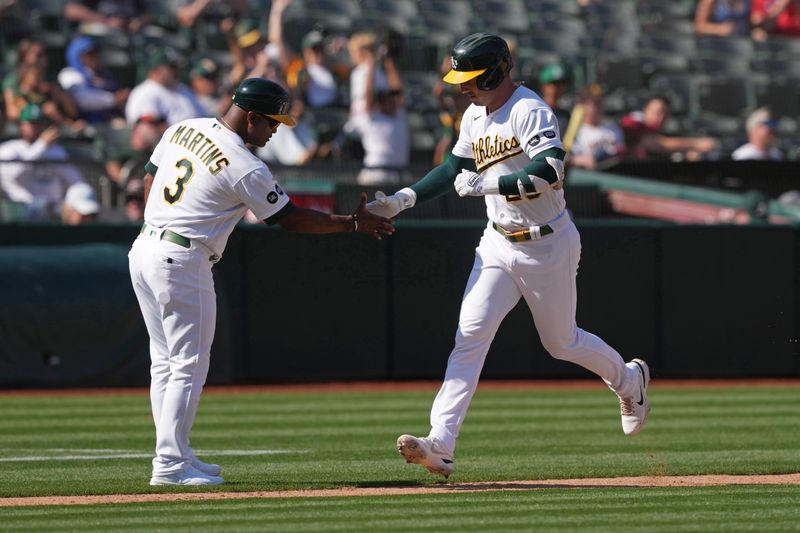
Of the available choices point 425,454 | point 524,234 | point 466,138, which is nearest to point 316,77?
point 466,138

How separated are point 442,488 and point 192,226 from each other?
5.64 feet

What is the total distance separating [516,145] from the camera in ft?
23.5

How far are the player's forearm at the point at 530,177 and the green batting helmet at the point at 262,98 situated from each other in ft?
3.55

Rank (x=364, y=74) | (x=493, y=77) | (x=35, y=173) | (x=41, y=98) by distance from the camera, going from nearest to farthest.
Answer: (x=493, y=77)
(x=35, y=173)
(x=41, y=98)
(x=364, y=74)

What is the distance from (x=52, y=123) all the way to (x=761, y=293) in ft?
23.3

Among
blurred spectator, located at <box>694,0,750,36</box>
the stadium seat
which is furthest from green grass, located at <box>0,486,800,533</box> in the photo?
blurred spectator, located at <box>694,0,750,36</box>

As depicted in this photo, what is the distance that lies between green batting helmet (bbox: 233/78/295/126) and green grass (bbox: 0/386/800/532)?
1793 mm

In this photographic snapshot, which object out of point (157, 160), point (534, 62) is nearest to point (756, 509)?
point (157, 160)

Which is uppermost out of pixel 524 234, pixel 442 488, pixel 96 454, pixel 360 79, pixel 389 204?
pixel 360 79

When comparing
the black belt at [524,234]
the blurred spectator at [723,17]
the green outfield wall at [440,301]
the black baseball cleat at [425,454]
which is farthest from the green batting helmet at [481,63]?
the blurred spectator at [723,17]

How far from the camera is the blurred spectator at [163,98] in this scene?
14.7 meters

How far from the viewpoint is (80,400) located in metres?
12.4

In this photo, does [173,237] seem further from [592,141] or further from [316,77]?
[316,77]

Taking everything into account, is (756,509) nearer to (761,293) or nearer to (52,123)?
(761,293)
